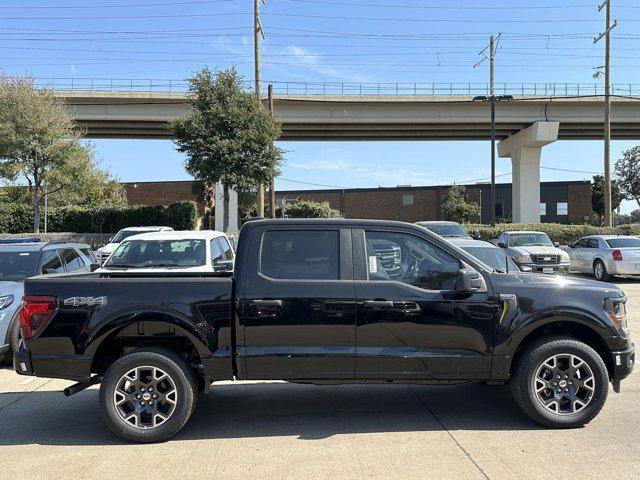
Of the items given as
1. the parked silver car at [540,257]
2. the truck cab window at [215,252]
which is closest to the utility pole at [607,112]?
the parked silver car at [540,257]

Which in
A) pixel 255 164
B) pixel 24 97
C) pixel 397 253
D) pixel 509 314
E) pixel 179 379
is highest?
pixel 24 97

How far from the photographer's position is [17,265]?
8.31 m

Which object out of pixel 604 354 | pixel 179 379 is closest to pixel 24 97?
pixel 179 379

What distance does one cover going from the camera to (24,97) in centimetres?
2336

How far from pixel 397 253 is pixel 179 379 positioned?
2257mm

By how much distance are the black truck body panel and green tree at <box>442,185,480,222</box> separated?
50.3m

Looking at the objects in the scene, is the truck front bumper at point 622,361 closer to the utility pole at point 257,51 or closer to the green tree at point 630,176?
the utility pole at point 257,51

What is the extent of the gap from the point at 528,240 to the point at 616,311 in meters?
13.8

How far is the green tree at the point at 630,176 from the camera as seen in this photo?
5925 centimetres

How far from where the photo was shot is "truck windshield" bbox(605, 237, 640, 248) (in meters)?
16.9

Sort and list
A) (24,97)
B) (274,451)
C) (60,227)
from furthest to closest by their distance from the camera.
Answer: (60,227) < (24,97) < (274,451)

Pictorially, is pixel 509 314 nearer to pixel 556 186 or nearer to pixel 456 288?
pixel 456 288

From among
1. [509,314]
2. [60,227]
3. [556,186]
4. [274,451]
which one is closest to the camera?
[274,451]

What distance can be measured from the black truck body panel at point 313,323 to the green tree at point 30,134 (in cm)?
2162
